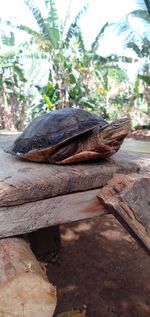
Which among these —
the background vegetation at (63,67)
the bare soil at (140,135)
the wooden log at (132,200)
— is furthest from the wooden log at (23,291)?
the bare soil at (140,135)

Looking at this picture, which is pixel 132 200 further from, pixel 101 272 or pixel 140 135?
pixel 140 135

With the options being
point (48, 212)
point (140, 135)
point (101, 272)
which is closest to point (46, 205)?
point (48, 212)

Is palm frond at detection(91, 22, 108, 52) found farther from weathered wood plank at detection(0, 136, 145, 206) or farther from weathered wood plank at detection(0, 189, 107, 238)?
weathered wood plank at detection(0, 189, 107, 238)

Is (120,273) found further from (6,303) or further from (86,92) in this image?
(86,92)

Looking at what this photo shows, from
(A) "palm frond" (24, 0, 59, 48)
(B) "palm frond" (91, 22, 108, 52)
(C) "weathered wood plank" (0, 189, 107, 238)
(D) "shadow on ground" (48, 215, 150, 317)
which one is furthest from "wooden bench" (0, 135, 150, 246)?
(B) "palm frond" (91, 22, 108, 52)

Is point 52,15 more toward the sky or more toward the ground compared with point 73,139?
more toward the sky

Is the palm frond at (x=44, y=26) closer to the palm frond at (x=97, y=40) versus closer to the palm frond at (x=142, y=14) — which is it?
the palm frond at (x=97, y=40)

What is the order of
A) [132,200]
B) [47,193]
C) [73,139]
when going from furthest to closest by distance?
[73,139] → [47,193] → [132,200]
